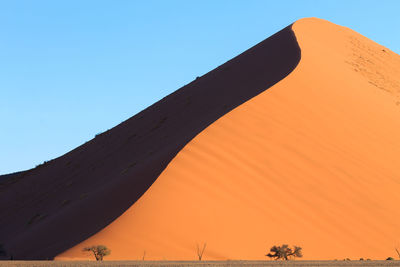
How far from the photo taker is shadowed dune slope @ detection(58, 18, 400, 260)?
1518 centimetres

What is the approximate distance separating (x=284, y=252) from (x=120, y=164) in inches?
457

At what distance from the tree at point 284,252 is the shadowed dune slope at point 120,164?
11.7 feet

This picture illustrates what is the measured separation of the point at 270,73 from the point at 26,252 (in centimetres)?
1219

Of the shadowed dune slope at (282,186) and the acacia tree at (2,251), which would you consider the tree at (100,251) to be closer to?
the shadowed dune slope at (282,186)

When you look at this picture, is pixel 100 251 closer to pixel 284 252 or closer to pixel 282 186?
pixel 284 252

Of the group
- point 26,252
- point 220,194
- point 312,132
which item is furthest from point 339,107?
point 26,252

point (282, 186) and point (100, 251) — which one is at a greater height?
point (282, 186)

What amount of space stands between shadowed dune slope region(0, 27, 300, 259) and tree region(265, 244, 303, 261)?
3569 millimetres

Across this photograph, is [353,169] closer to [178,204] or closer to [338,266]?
[178,204]

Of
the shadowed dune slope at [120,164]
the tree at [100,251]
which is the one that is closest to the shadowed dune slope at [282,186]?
the tree at [100,251]

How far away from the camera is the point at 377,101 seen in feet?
86.2

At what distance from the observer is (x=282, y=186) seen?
17891mm

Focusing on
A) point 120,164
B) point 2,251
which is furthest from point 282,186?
point 120,164

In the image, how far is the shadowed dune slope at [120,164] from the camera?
17.3 meters
